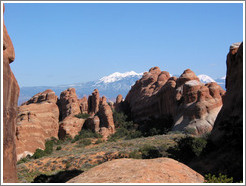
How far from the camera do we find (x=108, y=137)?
59.0 meters

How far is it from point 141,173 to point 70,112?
5544 cm

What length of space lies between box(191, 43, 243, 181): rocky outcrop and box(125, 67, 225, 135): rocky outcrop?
53.4ft

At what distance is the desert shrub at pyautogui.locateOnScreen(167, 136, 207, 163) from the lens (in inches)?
1033

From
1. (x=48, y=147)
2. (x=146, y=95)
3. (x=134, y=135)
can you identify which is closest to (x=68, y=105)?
(x=146, y=95)

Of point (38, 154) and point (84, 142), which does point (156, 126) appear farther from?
point (38, 154)

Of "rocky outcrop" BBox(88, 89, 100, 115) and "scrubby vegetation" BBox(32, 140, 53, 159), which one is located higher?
"rocky outcrop" BBox(88, 89, 100, 115)

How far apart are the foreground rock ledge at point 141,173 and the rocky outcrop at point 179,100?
3067 centimetres

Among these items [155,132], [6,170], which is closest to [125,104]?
[155,132]

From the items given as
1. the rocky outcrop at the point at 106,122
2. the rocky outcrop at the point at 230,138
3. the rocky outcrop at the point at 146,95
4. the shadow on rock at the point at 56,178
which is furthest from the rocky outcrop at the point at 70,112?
the rocky outcrop at the point at 230,138

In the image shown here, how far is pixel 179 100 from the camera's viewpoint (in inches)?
2240

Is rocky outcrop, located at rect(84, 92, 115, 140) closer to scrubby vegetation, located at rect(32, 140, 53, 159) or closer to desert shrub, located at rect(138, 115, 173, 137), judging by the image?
desert shrub, located at rect(138, 115, 173, 137)

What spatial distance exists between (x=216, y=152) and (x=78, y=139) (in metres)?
36.2

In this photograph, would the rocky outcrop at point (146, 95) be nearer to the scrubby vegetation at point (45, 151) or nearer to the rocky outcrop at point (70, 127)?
the rocky outcrop at point (70, 127)

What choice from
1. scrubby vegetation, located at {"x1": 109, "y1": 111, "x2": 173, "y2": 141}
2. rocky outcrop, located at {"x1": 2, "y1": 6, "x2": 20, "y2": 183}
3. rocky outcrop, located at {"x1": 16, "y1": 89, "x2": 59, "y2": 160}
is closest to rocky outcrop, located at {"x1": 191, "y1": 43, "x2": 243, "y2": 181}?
rocky outcrop, located at {"x1": 2, "y1": 6, "x2": 20, "y2": 183}
